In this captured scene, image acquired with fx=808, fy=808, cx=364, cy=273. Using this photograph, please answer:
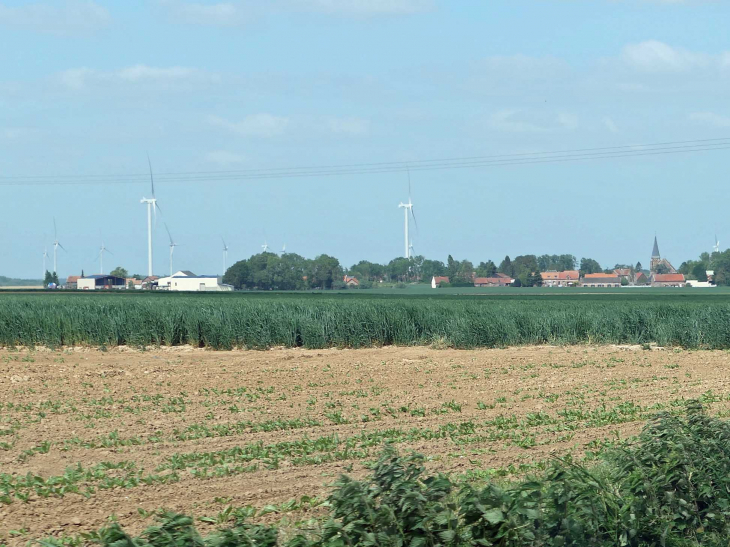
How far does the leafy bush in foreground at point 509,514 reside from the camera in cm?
495

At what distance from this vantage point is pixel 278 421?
1207cm

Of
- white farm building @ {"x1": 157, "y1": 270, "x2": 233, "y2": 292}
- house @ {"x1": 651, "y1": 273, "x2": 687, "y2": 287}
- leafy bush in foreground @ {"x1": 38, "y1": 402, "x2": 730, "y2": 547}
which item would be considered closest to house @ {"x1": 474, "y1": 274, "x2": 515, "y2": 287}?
house @ {"x1": 651, "y1": 273, "x2": 687, "y2": 287}

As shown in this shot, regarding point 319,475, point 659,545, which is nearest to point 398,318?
point 319,475

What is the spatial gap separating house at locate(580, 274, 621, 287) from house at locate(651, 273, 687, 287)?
5.60 m

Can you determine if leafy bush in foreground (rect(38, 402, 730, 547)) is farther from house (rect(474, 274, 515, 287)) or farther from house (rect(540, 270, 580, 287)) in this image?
house (rect(540, 270, 580, 287))

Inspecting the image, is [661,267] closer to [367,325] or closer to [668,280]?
[668,280]

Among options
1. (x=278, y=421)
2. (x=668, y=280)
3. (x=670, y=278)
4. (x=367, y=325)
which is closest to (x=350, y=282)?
(x=668, y=280)

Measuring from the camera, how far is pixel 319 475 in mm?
8625

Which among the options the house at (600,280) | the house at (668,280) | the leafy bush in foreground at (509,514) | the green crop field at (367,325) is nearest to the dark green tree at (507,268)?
the house at (600,280)

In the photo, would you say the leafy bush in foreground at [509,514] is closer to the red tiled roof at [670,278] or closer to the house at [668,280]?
the house at [668,280]

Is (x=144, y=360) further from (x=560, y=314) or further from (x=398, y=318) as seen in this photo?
(x=560, y=314)

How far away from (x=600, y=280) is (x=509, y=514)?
Answer: 129 metres

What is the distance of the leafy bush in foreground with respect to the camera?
4945 millimetres

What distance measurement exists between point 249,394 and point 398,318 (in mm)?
13689
